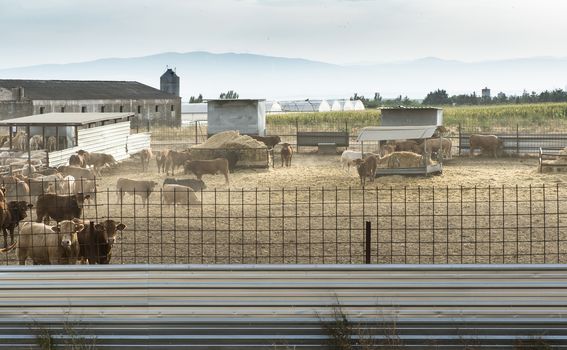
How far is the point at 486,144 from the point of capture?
113 ft

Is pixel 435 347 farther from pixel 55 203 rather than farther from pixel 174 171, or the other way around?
pixel 174 171

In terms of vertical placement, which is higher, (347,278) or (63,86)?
(63,86)

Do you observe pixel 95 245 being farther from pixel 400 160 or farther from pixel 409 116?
pixel 409 116

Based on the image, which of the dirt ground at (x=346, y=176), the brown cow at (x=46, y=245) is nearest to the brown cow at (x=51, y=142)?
the dirt ground at (x=346, y=176)

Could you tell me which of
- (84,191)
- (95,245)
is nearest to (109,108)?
(84,191)

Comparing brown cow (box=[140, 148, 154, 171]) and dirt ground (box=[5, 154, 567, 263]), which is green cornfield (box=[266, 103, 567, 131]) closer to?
brown cow (box=[140, 148, 154, 171])

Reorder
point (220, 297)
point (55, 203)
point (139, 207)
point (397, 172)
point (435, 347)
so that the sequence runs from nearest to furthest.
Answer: point (435, 347) → point (220, 297) → point (55, 203) → point (139, 207) → point (397, 172)

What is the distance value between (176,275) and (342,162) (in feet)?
72.3

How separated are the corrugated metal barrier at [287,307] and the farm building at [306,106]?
8995 cm

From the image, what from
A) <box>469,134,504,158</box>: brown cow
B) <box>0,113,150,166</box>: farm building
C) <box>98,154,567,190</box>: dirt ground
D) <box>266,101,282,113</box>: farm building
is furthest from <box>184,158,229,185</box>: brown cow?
<box>266,101,282,113</box>: farm building

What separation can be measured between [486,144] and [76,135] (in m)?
15.0

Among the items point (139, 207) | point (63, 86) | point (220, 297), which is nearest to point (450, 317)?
point (220, 297)

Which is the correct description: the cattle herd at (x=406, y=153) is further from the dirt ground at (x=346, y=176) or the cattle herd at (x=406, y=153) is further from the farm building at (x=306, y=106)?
the farm building at (x=306, y=106)

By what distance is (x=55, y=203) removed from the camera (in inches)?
664
